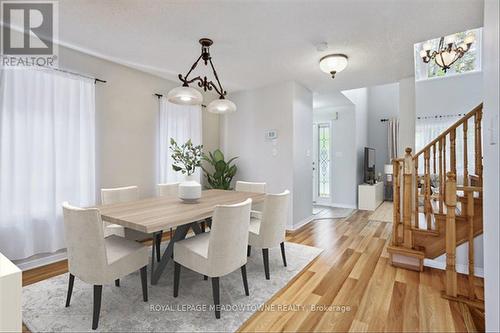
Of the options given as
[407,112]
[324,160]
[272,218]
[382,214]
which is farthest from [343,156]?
[272,218]

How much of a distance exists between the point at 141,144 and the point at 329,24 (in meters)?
2.91

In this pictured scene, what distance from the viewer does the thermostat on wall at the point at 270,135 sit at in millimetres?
4167

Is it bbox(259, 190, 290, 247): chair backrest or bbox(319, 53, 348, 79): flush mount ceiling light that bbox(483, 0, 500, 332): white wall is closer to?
bbox(259, 190, 290, 247): chair backrest

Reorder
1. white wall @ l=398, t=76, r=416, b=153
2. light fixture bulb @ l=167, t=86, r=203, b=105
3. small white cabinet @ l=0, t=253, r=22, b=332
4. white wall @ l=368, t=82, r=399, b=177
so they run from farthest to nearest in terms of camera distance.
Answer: white wall @ l=368, t=82, r=399, b=177 → white wall @ l=398, t=76, r=416, b=153 → light fixture bulb @ l=167, t=86, r=203, b=105 → small white cabinet @ l=0, t=253, r=22, b=332

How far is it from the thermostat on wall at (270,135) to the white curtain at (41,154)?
261 cm

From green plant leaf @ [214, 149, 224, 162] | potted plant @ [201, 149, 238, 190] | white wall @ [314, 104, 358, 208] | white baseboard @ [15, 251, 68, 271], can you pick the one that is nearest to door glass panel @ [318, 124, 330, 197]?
white wall @ [314, 104, 358, 208]

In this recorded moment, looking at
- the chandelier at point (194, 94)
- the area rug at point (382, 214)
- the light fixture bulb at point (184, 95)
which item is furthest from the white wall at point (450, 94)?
the light fixture bulb at point (184, 95)

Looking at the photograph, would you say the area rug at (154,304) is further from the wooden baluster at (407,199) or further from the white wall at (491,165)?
the white wall at (491,165)

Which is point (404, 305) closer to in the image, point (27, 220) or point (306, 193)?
point (306, 193)

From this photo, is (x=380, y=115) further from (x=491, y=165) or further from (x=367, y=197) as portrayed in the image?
(x=491, y=165)

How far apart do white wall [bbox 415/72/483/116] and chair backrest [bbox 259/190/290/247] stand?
5.17m

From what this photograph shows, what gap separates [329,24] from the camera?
2307 mm

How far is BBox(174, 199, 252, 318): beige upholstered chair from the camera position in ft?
5.72

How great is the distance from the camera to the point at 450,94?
5391mm
